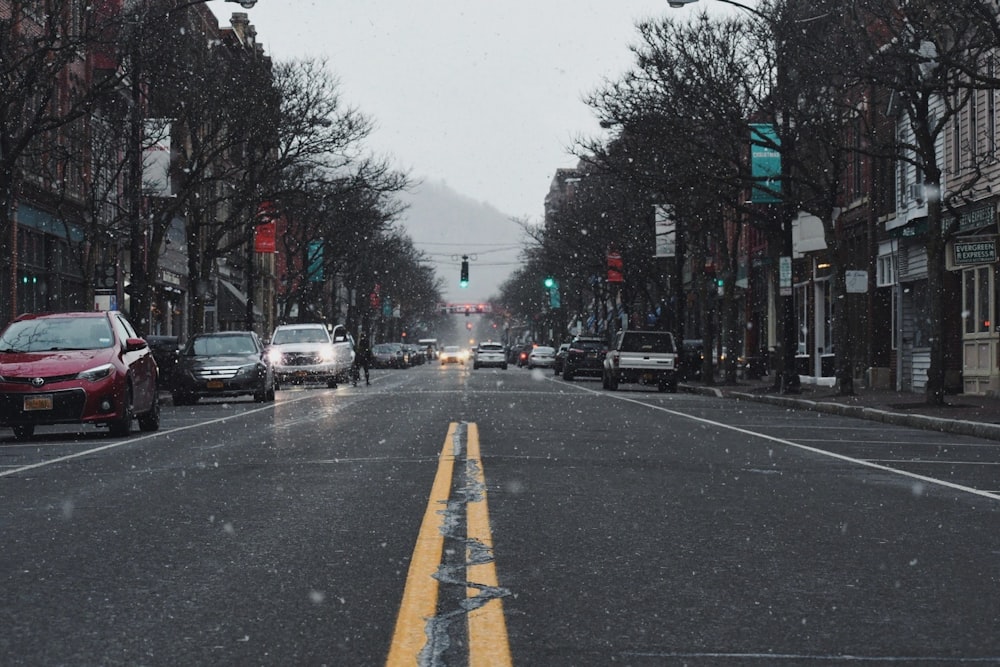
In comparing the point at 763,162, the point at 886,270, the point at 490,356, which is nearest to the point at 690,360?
the point at 886,270

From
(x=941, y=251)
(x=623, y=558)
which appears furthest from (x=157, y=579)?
(x=941, y=251)

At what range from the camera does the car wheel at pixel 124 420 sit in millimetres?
18391

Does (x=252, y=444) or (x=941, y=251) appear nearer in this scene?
(x=252, y=444)

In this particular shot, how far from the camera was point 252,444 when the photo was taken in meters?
16.5

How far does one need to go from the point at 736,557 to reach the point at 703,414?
57.7 ft

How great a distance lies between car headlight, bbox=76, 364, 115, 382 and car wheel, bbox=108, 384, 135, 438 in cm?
41

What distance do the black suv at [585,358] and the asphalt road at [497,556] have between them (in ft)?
128

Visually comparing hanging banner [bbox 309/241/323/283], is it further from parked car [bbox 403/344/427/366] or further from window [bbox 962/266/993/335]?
window [bbox 962/266/993/335]

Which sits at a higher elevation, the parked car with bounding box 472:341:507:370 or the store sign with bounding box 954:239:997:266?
the store sign with bounding box 954:239:997:266

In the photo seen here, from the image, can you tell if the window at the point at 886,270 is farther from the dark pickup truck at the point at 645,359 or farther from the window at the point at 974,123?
the window at the point at 974,123

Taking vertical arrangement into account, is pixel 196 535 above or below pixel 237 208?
below

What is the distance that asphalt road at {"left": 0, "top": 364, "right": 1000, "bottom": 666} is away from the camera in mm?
5527

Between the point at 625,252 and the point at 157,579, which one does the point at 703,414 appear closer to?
the point at 157,579

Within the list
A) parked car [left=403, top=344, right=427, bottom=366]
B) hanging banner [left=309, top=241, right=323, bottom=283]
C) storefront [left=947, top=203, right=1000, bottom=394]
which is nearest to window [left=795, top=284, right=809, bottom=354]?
storefront [left=947, top=203, right=1000, bottom=394]
